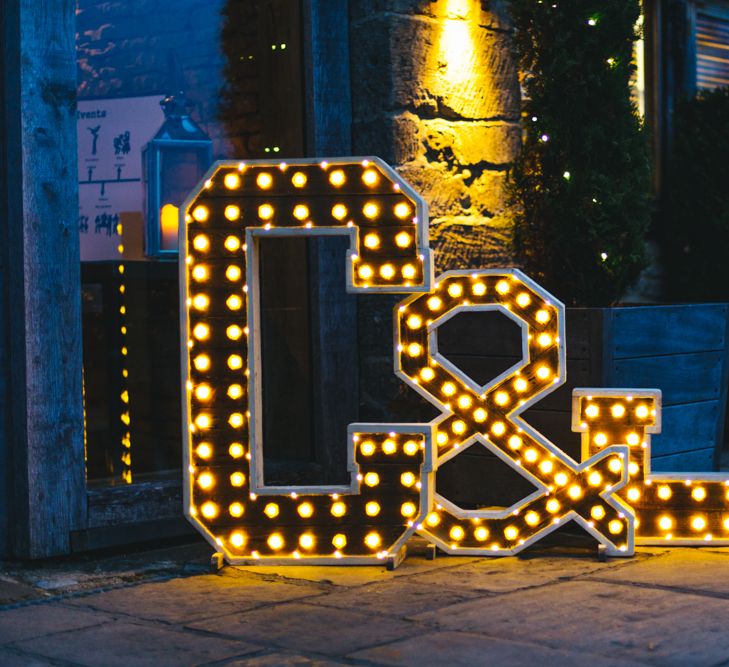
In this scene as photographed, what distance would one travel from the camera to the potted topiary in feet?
19.3

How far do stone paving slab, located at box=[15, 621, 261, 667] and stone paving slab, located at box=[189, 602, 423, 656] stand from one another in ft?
0.37

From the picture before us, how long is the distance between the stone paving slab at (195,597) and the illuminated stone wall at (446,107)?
2.17 meters

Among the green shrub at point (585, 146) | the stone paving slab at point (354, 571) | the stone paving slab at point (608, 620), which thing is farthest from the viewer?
the green shrub at point (585, 146)

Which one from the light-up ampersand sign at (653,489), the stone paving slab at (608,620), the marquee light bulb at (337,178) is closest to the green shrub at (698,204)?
the light-up ampersand sign at (653,489)

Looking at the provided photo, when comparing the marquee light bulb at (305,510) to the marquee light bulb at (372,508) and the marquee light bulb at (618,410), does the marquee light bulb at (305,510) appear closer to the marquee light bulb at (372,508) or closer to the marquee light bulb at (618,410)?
the marquee light bulb at (372,508)

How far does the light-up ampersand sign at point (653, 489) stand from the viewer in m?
5.38

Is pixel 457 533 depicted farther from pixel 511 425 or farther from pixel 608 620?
pixel 608 620

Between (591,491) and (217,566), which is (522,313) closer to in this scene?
(591,491)

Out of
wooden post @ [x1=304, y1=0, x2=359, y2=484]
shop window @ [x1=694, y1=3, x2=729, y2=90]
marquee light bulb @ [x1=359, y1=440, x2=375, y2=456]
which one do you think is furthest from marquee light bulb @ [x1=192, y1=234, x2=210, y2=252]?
shop window @ [x1=694, y1=3, x2=729, y2=90]

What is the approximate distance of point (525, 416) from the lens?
5910 millimetres

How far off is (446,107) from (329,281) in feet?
3.55

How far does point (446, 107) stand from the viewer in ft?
21.6

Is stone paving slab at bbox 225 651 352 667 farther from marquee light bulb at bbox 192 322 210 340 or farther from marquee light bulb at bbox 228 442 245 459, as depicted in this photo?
marquee light bulb at bbox 192 322 210 340

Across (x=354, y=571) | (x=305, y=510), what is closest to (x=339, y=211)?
(x=305, y=510)
